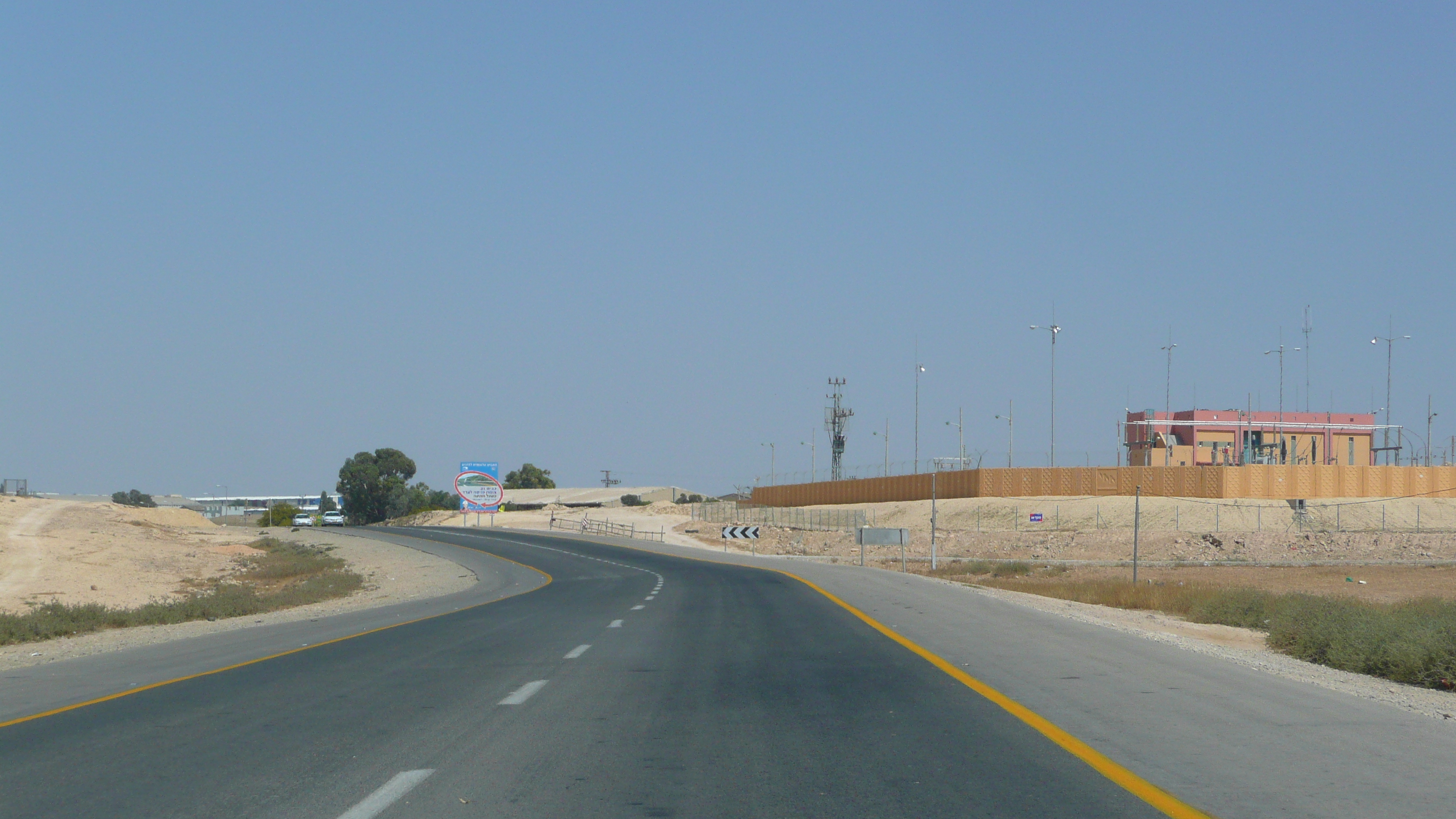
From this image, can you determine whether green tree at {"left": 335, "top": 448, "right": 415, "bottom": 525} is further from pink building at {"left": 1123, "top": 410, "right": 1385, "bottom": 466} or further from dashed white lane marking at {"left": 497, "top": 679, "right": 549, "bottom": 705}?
dashed white lane marking at {"left": 497, "top": 679, "right": 549, "bottom": 705}

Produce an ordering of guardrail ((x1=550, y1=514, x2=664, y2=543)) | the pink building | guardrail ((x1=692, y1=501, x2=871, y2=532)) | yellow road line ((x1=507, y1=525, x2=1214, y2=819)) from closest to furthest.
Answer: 1. yellow road line ((x1=507, y1=525, x2=1214, y2=819))
2. guardrail ((x1=550, y1=514, x2=664, y2=543))
3. guardrail ((x1=692, y1=501, x2=871, y2=532))
4. the pink building

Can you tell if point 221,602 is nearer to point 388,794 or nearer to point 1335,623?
point 1335,623

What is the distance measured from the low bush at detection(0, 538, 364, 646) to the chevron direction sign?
72.5ft

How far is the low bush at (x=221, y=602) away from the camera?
79.9 ft

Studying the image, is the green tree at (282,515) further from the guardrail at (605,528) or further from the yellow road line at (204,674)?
the yellow road line at (204,674)

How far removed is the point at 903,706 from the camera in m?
10.6

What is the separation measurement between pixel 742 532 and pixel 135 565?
107 ft

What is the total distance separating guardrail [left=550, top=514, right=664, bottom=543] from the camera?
10125 centimetres

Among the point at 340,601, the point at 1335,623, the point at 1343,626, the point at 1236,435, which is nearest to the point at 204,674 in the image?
the point at 1343,626

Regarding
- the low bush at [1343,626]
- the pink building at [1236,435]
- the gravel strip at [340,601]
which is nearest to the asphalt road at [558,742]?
the low bush at [1343,626]

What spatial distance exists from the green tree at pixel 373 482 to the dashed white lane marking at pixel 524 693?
149 meters

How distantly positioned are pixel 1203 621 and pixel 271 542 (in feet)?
217

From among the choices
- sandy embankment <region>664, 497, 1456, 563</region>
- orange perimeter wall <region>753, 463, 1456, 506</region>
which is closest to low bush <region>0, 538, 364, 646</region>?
sandy embankment <region>664, 497, 1456, 563</region>

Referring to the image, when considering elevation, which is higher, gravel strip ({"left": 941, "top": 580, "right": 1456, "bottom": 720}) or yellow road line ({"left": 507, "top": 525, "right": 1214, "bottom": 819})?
yellow road line ({"left": 507, "top": 525, "right": 1214, "bottom": 819})
